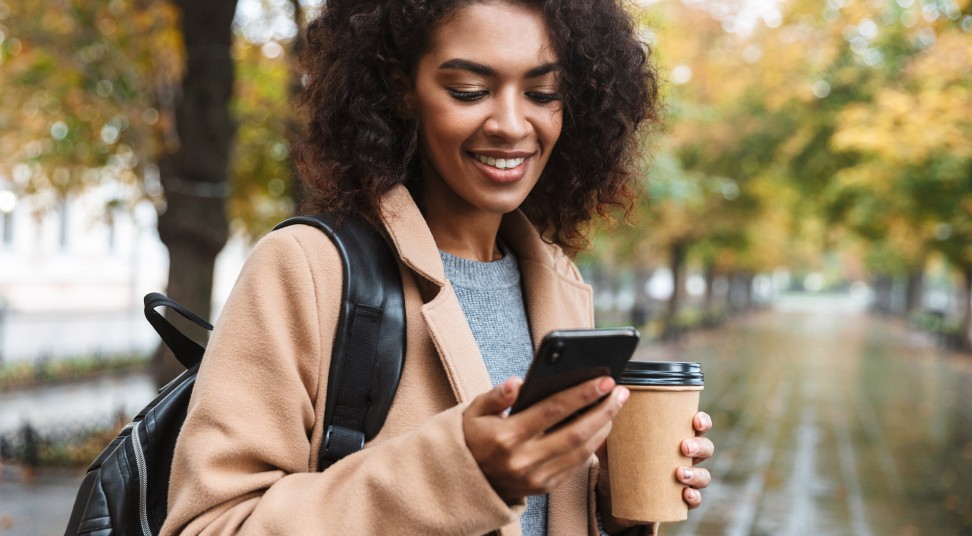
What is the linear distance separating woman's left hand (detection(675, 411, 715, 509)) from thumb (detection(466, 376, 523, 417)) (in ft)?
1.58

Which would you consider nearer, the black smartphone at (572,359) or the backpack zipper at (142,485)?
the black smartphone at (572,359)

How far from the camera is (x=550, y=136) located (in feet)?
5.66

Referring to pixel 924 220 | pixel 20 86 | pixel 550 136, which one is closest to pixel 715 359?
pixel 924 220

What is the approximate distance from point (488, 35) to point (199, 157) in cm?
533

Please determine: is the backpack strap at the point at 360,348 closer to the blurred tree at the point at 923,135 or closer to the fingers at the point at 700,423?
the fingers at the point at 700,423

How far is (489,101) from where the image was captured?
1624mm

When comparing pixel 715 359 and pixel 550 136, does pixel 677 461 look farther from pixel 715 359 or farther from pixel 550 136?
pixel 715 359


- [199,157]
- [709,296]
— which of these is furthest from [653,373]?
[709,296]

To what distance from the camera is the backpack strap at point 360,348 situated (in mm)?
1413

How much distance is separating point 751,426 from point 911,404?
479 centimetres

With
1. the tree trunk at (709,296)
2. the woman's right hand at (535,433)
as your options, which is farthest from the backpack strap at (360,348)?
the tree trunk at (709,296)

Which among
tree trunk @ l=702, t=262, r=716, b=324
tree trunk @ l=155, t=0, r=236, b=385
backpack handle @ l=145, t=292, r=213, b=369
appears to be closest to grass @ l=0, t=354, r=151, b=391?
tree trunk @ l=155, t=0, r=236, b=385

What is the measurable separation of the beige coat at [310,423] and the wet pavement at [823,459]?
229 inches

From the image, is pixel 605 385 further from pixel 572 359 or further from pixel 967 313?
pixel 967 313
